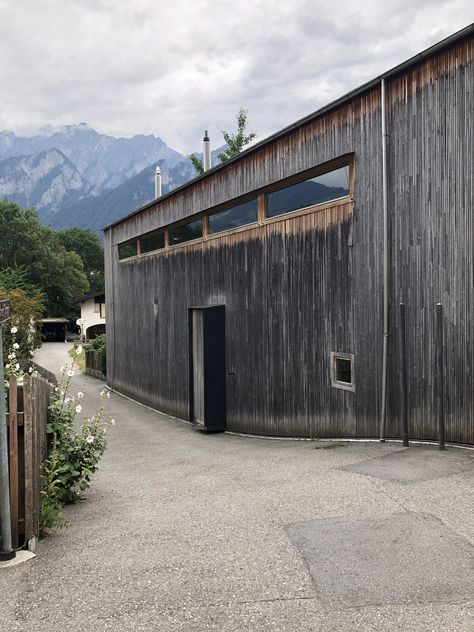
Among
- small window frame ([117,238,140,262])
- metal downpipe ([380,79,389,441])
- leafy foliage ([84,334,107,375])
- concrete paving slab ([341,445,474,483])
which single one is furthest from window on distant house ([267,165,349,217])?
leafy foliage ([84,334,107,375])

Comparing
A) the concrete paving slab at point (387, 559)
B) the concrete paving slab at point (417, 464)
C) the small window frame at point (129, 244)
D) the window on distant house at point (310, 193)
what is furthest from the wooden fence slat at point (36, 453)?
the small window frame at point (129, 244)

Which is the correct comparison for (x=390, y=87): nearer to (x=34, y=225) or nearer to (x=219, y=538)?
(x=219, y=538)

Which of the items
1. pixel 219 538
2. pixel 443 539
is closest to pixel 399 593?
pixel 443 539

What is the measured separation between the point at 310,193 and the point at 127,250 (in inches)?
528

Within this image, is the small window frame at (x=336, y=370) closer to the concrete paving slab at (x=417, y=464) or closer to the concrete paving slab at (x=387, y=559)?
the concrete paving slab at (x=417, y=464)

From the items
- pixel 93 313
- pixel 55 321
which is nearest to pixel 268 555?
pixel 93 313

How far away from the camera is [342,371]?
30.8ft

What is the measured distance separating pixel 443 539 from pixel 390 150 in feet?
18.9

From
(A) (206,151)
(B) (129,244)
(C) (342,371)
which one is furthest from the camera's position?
(B) (129,244)

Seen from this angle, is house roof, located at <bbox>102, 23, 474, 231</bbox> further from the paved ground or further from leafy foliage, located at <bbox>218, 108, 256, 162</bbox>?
leafy foliage, located at <bbox>218, 108, 256, 162</bbox>

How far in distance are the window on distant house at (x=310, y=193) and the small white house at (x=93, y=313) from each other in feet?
149

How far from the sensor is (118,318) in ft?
74.9

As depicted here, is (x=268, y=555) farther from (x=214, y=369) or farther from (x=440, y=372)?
(x=214, y=369)

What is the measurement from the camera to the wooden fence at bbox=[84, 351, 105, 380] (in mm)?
29925
